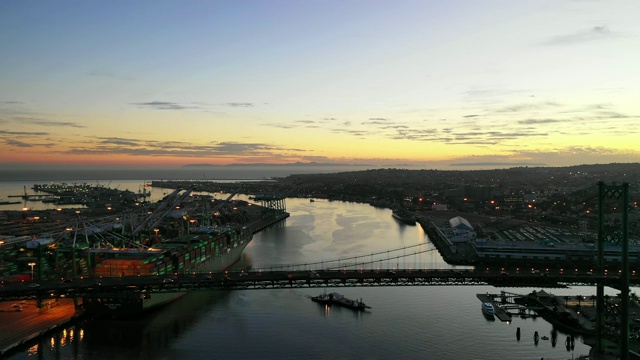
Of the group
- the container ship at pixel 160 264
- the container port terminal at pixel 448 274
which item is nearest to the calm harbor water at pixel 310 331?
the container ship at pixel 160 264

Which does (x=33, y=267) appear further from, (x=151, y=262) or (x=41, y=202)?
(x=41, y=202)

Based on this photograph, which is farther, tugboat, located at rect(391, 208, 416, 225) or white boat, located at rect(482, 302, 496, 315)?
tugboat, located at rect(391, 208, 416, 225)

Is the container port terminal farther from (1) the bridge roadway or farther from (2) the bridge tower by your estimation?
(2) the bridge tower

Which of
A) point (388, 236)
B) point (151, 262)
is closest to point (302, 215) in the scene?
point (388, 236)

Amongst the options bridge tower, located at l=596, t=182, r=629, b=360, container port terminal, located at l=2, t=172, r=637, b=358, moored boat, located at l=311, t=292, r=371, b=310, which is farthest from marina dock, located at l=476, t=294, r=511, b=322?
moored boat, located at l=311, t=292, r=371, b=310

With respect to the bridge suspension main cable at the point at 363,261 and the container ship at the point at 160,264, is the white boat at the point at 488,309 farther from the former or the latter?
the container ship at the point at 160,264

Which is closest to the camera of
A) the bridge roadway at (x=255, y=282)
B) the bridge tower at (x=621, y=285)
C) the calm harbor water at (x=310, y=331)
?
the bridge tower at (x=621, y=285)
